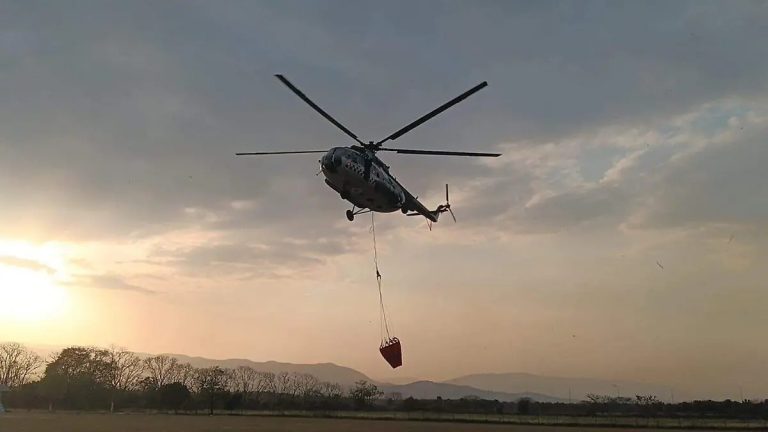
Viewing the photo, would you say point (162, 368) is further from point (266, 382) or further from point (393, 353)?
point (393, 353)

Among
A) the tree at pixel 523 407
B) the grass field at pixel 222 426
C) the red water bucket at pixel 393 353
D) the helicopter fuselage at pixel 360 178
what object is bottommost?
the tree at pixel 523 407

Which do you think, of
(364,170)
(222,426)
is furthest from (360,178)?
(222,426)

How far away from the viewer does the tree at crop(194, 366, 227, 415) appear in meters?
93.5

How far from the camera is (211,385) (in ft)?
313

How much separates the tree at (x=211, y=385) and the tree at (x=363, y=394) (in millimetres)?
23807

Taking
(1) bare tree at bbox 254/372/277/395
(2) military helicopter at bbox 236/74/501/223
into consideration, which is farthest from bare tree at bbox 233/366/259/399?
(2) military helicopter at bbox 236/74/501/223

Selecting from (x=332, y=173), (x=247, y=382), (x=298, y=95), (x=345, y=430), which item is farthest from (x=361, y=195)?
(x=247, y=382)

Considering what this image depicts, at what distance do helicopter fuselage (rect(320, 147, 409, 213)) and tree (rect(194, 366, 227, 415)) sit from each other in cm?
7346

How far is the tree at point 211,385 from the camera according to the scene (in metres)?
93.5

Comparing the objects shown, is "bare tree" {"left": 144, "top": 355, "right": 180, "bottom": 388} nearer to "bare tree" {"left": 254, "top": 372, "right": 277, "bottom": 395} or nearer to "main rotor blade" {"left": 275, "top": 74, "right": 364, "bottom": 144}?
"bare tree" {"left": 254, "top": 372, "right": 277, "bottom": 395}

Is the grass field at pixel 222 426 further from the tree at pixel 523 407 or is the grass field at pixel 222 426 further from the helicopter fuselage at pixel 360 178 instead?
the tree at pixel 523 407

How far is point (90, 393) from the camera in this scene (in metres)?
95.2

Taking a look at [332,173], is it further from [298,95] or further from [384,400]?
[384,400]

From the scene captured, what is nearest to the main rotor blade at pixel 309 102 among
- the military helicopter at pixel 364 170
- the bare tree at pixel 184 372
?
the military helicopter at pixel 364 170
